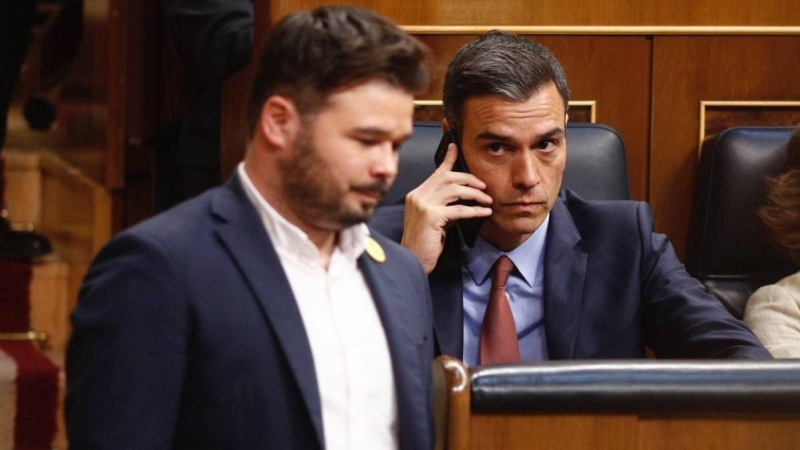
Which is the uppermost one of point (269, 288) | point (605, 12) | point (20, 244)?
point (605, 12)

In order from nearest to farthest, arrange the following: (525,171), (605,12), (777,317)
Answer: (525,171) < (777,317) < (605,12)

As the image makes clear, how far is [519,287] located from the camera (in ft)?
6.19

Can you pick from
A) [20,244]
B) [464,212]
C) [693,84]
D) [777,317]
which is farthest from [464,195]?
[20,244]

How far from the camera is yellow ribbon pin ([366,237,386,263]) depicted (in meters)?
1.19

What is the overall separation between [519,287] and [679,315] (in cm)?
23

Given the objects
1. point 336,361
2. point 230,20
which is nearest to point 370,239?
point 336,361

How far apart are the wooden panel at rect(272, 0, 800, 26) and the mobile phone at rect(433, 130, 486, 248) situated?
14.1 inches

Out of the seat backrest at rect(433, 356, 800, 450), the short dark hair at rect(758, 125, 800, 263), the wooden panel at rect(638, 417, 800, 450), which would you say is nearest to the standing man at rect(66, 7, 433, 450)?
the seat backrest at rect(433, 356, 800, 450)

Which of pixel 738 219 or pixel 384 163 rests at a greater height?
pixel 384 163

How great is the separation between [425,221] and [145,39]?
164cm

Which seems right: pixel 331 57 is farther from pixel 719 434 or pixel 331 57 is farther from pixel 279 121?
pixel 719 434

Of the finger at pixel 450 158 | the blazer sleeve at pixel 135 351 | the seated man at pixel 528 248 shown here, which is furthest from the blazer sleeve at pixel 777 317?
the blazer sleeve at pixel 135 351

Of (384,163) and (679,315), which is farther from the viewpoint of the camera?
(679,315)

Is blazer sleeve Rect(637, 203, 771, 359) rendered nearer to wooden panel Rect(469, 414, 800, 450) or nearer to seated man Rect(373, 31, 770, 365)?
seated man Rect(373, 31, 770, 365)
